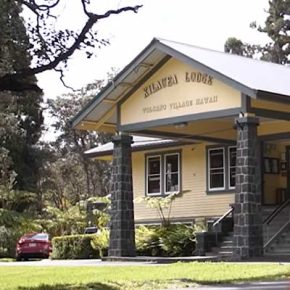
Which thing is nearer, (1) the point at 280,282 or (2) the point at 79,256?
(1) the point at 280,282

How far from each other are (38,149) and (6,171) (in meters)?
5.06

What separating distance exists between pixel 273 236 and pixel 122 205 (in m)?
5.53

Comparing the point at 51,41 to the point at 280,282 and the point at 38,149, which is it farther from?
the point at 38,149

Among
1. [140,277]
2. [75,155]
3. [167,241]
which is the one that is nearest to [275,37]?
[75,155]

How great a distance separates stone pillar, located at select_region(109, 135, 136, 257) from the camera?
2788cm

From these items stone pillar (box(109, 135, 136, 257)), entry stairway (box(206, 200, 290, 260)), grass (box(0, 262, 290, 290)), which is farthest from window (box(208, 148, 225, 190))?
grass (box(0, 262, 290, 290))

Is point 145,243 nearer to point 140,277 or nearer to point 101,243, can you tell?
point 101,243

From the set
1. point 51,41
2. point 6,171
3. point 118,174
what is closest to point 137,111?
point 118,174

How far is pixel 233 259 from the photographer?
23625 millimetres

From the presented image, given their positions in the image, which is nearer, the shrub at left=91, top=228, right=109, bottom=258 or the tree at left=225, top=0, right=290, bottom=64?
→ the shrub at left=91, top=228, right=109, bottom=258

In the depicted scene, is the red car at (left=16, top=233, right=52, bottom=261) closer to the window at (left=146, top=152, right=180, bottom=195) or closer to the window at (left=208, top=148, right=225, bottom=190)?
the window at (left=146, top=152, right=180, bottom=195)

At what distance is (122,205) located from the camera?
28.1m

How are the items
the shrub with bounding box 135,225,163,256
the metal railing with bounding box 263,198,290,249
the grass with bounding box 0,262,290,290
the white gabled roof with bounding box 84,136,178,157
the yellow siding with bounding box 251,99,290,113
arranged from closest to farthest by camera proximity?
the grass with bounding box 0,262,290,290 < the yellow siding with bounding box 251,99,290,113 < the metal railing with bounding box 263,198,290,249 < the shrub with bounding box 135,225,163,256 < the white gabled roof with bounding box 84,136,178,157

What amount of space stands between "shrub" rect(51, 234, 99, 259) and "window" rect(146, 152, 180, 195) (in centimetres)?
491
